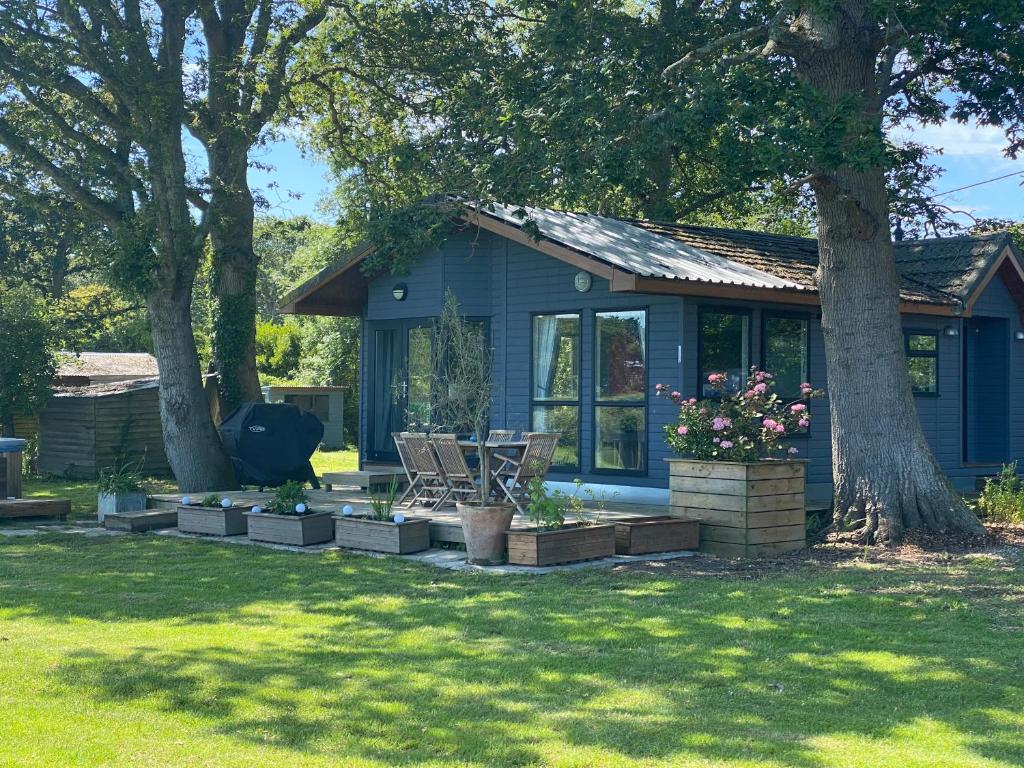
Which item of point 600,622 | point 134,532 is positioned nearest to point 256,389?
point 134,532

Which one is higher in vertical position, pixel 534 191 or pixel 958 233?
pixel 958 233

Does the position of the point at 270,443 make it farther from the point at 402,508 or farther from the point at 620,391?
the point at 620,391

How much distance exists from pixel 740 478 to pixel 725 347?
128 inches

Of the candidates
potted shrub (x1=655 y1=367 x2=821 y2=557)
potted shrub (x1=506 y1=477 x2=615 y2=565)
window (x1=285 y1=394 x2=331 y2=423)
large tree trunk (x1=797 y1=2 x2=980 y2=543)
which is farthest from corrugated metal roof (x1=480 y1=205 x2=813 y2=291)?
window (x1=285 y1=394 x2=331 y2=423)

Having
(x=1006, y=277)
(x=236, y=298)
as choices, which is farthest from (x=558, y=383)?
(x=1006, y=277)

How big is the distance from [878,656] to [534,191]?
20.4 feet

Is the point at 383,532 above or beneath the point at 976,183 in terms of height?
beneath

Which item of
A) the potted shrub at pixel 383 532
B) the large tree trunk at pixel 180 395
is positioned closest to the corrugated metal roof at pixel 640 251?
the potted shrub at pixel 383 532

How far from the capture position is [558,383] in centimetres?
1345

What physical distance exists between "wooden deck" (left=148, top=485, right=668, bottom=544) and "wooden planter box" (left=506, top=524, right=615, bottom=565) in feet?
2.86

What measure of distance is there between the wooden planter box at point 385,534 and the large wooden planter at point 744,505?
7.54 ft

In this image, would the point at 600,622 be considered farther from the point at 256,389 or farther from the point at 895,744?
the point at 256,389

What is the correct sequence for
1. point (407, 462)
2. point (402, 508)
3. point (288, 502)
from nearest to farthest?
point (288, 502), point (402, 508), point (407, 462)

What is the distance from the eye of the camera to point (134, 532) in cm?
1181
